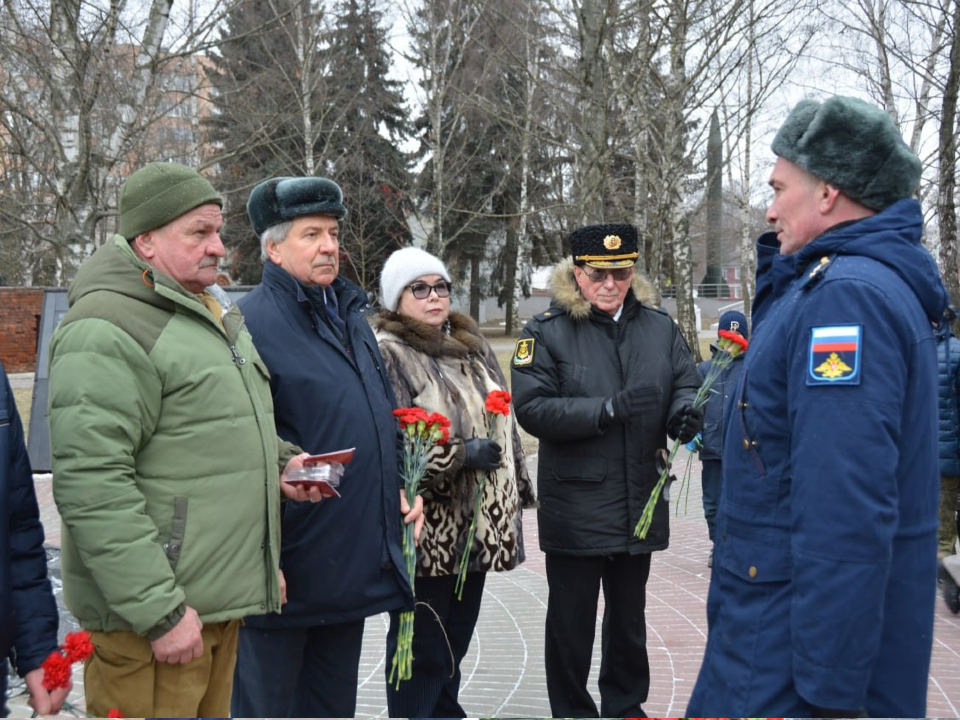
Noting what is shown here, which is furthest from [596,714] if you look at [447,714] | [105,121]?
[105,121]

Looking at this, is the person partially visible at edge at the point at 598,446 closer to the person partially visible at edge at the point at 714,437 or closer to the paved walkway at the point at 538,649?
the paved walkway at the point at 538,649

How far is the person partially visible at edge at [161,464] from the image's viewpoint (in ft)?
8.50

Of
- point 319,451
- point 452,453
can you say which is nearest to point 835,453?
point 319,451

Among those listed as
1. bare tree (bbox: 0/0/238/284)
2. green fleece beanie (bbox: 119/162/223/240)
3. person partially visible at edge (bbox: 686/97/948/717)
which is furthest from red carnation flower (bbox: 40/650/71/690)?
bare tree (bbox: 0/0/238/284)

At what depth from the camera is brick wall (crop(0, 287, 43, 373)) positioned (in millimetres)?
24719

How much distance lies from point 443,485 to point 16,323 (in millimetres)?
23741

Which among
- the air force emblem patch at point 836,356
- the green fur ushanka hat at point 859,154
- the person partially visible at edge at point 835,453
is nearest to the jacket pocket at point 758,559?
the person partially visible at edge at point 835,453

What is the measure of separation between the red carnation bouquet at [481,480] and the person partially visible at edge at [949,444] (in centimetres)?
319

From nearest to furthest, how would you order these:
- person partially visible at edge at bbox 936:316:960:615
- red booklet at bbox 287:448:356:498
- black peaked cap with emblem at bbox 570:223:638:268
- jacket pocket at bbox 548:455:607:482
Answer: red booklet at bbox 287:448:356:498 < jacket pocket at bbox 548:455:607:482 < black peaked cap with emblem at bbox 570:223:638:268 < person partially visible at edge at bbox 936:316:960:615

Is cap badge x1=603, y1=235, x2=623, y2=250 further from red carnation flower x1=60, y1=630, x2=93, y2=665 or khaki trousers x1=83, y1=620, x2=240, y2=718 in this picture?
red carnation flower x1=60, y1=630, x2=93, y2=665

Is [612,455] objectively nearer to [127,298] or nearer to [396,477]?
[396,477]

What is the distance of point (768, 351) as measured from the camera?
2441 millimetres

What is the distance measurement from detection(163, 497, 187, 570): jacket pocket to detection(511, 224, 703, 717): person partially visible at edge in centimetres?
189

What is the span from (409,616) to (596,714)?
4.22 ft
